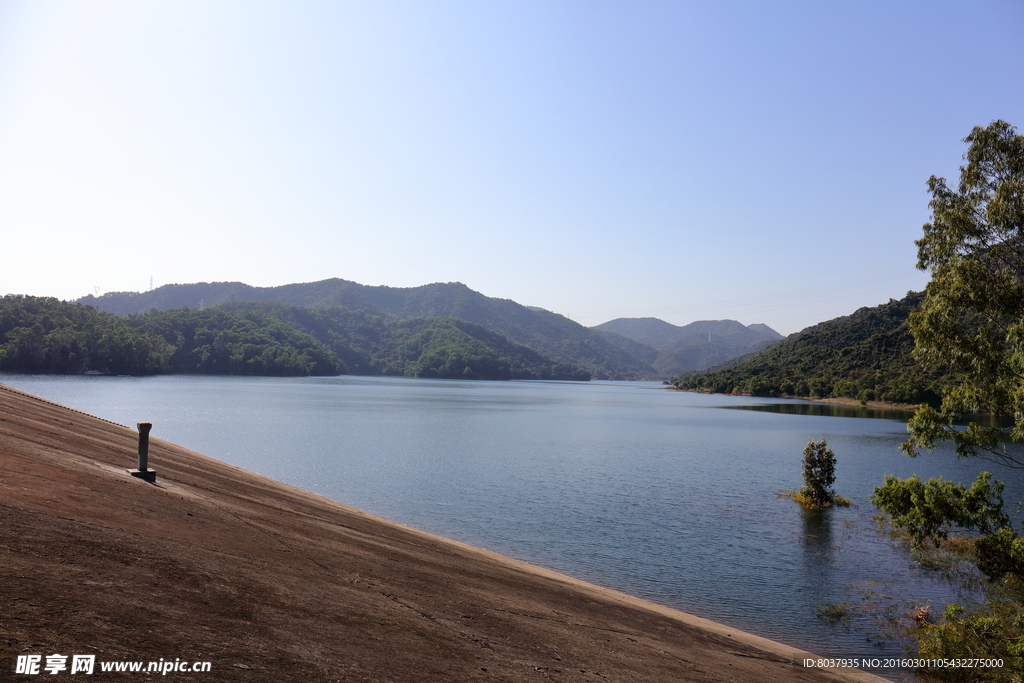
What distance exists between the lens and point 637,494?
3288 centimetres

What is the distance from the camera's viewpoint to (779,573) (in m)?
20.5

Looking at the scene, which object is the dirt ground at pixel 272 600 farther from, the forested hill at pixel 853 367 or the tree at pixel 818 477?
the forested hill at pixel 853 367

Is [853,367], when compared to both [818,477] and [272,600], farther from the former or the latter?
[272,600]

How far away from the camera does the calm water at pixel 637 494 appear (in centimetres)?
1908

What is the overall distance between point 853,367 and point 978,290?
151984 mm

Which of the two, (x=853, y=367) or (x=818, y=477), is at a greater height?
(x=853, y=367)

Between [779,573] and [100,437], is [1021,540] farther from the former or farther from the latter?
[100,437]

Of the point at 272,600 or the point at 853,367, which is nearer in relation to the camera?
the point at 272,600

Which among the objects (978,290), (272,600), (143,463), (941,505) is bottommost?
(941,505)

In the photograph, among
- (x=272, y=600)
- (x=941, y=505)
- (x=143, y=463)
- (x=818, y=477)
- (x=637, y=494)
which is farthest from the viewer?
(x=637, y=494)

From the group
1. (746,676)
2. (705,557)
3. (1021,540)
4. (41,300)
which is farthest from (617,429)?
(41,300)

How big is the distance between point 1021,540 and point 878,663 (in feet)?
18.7

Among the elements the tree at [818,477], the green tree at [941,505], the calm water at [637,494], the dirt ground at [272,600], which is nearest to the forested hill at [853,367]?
the calm water at [637,494]

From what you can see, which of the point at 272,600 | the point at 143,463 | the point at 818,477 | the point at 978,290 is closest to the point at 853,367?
the point at 818,477
